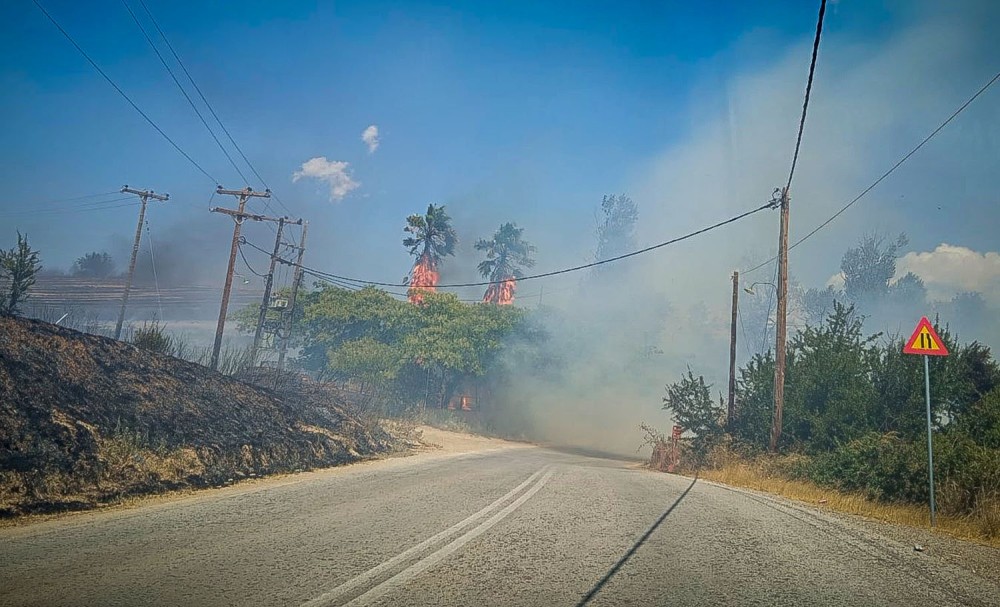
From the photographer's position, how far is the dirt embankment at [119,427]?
7637 millimetres

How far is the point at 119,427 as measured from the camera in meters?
9.57

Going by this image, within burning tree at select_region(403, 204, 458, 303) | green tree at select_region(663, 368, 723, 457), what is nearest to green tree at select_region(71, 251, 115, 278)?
burning tree at select_region(403, 204, 458, 303)

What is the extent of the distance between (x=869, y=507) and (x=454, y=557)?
933cm

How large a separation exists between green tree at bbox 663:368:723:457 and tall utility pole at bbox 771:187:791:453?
3.91m

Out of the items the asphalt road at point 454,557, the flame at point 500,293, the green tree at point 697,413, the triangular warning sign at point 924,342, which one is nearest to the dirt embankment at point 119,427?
the asphalt road at point 454,557

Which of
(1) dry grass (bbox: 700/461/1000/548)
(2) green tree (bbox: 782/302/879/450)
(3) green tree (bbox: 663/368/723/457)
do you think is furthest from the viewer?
(3) green tree (bbox: 663/368/723/457)

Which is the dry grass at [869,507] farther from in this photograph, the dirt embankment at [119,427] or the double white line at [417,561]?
the dirt embankment at [119,427]

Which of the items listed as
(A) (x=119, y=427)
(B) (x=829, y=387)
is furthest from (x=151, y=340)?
(B) (x=829, y=387)

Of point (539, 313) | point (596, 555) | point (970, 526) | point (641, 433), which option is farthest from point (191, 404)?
point (641, 433)

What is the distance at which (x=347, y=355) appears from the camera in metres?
39.8

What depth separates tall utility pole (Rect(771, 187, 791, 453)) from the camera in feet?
57.0

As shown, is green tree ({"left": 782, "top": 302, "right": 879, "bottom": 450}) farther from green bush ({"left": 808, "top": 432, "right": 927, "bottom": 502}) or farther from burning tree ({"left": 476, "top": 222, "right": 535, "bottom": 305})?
burning tree ({"left": 476, "top": 222, "right": 535, "bottom": 305})

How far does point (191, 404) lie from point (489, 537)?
383 inches

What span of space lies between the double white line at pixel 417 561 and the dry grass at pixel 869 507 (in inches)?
257
